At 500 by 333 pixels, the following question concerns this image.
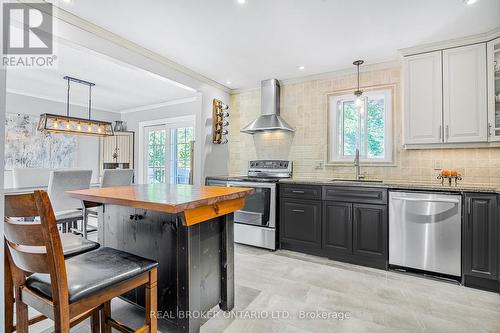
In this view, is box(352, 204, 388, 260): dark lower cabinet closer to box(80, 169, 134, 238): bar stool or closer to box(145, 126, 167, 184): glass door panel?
box(80, 169, 134, 238): bar stool

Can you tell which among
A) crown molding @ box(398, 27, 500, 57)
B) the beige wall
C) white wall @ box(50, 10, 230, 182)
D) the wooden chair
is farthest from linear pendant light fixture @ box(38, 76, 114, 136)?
crown molding @ box(398, 27, 500, 57)

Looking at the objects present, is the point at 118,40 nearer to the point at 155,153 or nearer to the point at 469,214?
the point at 155,153

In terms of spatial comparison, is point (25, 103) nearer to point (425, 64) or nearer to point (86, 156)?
point (86, 156)

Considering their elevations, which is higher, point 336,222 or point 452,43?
point 452,43

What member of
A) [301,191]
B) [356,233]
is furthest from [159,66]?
[356,233]

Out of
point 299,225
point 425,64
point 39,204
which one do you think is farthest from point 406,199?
point 39,204

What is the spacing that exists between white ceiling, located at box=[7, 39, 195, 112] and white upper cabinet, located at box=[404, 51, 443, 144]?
3033mm

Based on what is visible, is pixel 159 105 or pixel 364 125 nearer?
pixel 364 125

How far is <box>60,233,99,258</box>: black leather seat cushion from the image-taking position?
4.80 ft

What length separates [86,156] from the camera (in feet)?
19.3

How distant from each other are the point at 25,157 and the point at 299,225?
5.31 metres

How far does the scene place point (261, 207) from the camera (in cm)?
349

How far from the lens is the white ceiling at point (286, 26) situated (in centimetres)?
224

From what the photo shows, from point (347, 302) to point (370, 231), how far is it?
3.38 feet
